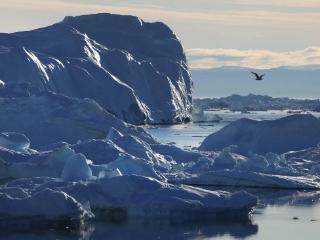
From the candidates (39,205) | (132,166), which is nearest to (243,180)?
(132,166)

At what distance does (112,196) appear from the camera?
29.2 m

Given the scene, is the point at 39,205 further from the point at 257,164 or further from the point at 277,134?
the point at 277,134

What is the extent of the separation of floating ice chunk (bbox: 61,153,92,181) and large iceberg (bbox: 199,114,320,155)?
608 inches

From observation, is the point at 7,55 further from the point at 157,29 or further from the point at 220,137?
the point at 157,29

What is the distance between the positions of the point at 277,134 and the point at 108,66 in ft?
139

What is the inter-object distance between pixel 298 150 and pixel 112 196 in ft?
65.5

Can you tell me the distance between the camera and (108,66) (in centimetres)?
8894

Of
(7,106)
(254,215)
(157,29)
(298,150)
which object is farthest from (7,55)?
(254,215)

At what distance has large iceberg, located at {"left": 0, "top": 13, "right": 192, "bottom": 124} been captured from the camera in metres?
70.6

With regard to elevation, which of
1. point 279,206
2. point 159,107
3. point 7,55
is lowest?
point 159,107

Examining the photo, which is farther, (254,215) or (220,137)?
(220,137)

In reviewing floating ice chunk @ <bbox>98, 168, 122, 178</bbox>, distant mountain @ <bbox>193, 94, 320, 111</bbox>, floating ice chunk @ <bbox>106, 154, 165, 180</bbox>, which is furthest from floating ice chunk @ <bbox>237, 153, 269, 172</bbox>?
distant mountain @ <bbox>193, 94, 320, 111</bbox>

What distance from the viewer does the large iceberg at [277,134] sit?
4725cm

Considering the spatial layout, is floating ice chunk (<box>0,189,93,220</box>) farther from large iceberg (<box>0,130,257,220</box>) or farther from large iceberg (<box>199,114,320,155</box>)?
large iceberg (<box>199,114,320,155</box>)
